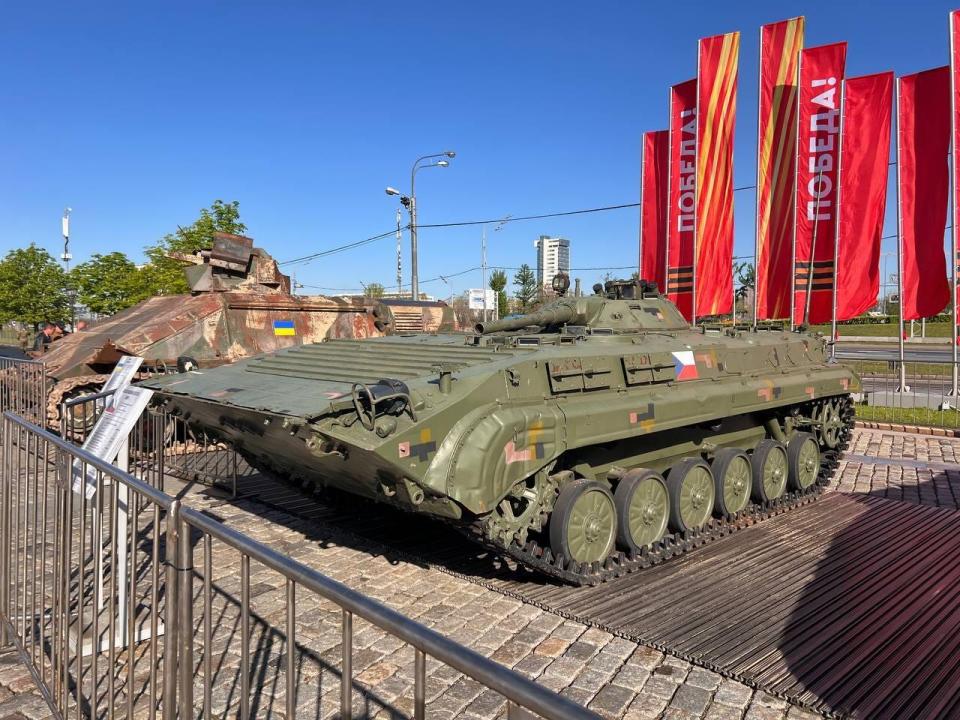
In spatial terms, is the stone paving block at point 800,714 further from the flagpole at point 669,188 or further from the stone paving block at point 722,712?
the flagpole at point 669,188

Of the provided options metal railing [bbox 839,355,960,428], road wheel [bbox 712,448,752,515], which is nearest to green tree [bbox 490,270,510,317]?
metal railing [bbox 839,355,960,428]

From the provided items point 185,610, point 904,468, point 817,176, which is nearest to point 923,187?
point 817,176

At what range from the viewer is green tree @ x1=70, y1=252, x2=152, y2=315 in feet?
88.7

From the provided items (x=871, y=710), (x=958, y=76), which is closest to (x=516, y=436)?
(x=871, y=710)

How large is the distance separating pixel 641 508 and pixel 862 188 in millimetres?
11250

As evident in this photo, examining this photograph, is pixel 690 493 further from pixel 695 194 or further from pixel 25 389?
pixel 695 194

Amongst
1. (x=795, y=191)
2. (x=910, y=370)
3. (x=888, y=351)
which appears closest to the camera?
(x=795, y=191)

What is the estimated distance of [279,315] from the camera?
12.8 m

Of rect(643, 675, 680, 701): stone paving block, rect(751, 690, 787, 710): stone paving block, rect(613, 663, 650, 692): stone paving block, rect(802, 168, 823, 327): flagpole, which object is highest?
rect(802, 168, 823, 327): flagpole

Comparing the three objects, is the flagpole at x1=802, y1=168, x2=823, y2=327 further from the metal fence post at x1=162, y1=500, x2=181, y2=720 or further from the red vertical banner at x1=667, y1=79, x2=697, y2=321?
the metal fence post at x1=162, y1=500, x2=181, y2=720

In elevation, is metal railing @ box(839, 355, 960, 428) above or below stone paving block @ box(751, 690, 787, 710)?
above

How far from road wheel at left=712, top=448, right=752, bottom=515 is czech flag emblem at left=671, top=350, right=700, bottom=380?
1.00 meters

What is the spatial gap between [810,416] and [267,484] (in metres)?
7.13

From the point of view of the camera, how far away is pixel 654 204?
17.3m
